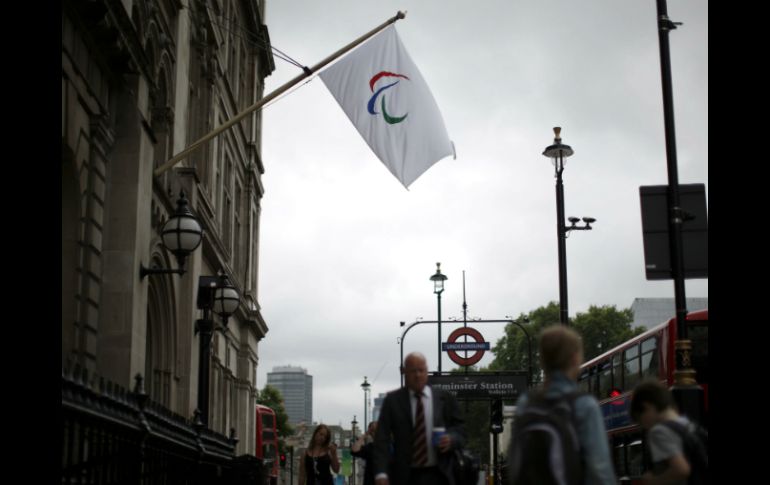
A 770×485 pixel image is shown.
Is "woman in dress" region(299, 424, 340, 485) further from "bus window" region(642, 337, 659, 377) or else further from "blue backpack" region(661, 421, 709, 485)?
"bus window" region(642, 337, 659, 377)

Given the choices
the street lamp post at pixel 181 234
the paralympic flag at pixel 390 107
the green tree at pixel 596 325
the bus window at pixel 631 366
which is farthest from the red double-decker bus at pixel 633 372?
the green tree at pixel 596 325

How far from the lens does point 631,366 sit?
23.1 meters

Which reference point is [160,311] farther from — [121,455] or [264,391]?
[264,391]

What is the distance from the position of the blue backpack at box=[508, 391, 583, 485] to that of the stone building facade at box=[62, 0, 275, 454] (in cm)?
913

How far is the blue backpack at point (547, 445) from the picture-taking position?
18.7 ft

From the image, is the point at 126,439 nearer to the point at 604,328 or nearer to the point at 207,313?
the point at 207,313

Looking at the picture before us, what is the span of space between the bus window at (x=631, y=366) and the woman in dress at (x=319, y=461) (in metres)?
10.0

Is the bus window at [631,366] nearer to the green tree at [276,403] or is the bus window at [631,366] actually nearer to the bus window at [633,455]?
the bus window at [633,455]

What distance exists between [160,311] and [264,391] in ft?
362

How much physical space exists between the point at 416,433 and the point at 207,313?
8.86 metres

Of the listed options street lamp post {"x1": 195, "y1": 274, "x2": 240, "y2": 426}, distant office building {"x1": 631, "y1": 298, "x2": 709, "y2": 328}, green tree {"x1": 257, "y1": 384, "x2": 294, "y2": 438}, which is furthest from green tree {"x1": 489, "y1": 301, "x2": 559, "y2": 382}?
street lamp post {"x1": 195, "y1": 274, "x2": 240, "y2": 426}

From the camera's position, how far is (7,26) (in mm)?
7855

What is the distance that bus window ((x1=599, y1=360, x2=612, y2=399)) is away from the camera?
2544cm

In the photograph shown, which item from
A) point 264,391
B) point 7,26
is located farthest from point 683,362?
point 264,391
